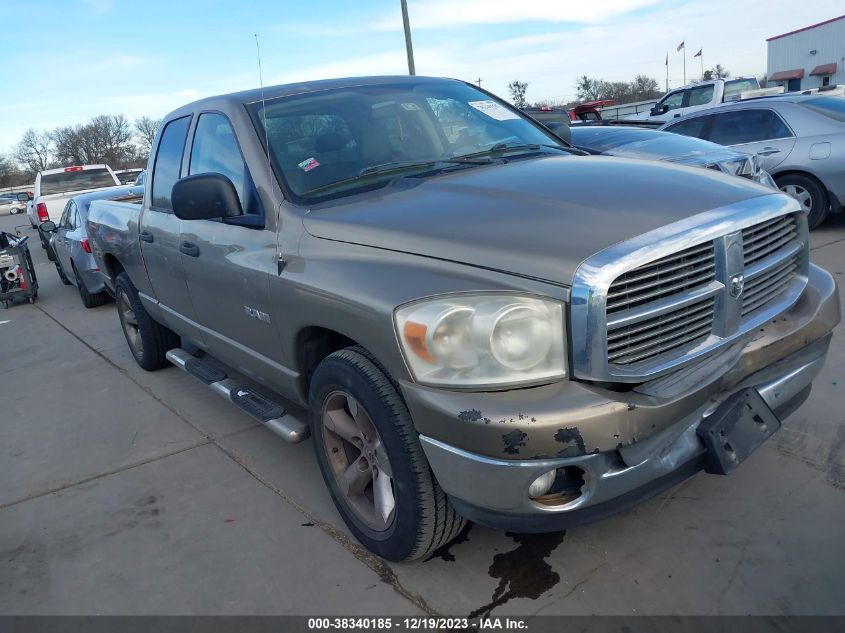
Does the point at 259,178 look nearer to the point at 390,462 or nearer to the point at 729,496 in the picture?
the point at 390,462

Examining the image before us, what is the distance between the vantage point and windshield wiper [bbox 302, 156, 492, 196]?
3.12m

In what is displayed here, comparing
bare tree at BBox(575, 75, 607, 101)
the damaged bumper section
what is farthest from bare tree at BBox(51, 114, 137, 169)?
the damaged bumper section

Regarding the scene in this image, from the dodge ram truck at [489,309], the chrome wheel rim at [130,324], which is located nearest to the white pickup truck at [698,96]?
the chrome wheel rim at [130,324]

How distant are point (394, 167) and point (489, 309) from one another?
1.32 m

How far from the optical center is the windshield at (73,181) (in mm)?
15750

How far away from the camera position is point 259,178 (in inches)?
124

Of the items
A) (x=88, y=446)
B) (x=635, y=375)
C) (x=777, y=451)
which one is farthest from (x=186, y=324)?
(x=777, y=451)

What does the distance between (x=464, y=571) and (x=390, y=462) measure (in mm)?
617

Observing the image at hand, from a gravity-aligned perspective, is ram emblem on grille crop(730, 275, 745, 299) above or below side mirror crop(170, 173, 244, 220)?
below

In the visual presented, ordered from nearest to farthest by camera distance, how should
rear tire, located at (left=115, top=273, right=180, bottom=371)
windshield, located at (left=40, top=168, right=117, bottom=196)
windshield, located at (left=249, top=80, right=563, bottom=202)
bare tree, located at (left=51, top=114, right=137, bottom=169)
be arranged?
1. windshield, located at (left=249, top=80, right=563, bottom=202)
2. rear tire, located at (left=115, top=273, right=180, bottom=371)
3. windshield, located at (left=40, top=168, right=117, bottom=196)
4. bare tree, located at (left=51, top=114, right=137, bottom=169)

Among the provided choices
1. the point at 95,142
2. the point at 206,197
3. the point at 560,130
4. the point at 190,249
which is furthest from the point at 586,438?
the point at 95,142

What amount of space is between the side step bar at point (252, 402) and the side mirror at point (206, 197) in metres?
0.97

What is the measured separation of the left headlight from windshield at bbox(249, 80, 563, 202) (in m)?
1.12

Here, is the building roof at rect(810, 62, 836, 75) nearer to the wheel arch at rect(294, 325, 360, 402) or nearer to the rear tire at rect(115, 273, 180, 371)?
the rear tire at rect(115, 273, 180, 371)
